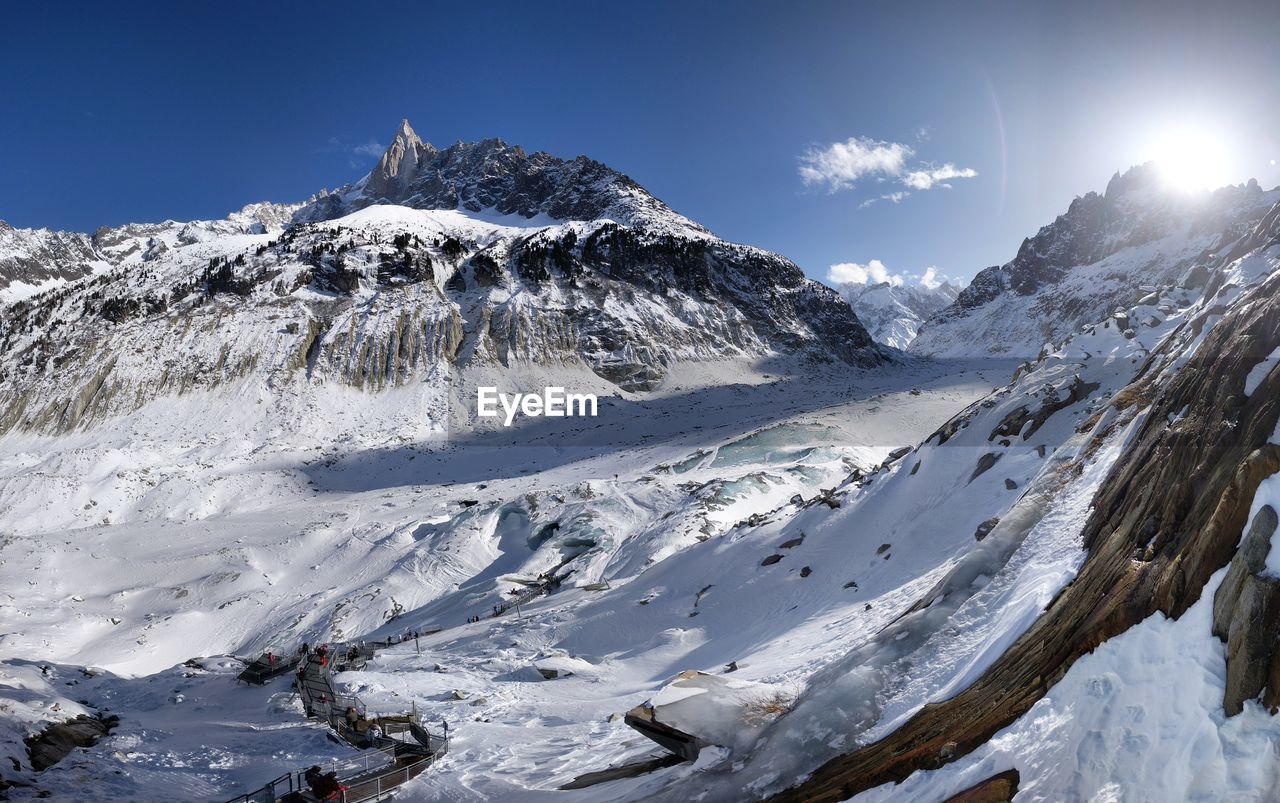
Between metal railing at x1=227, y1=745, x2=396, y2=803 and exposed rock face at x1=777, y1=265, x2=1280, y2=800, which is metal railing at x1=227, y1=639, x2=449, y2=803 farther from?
exposed rock face at x1=777, y1=265, x2=1280, y2=800

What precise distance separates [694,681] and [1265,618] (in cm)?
745

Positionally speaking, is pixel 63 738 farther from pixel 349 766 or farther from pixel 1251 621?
pixel 1251 621

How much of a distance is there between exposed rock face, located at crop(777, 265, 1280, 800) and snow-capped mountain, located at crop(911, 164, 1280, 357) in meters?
146

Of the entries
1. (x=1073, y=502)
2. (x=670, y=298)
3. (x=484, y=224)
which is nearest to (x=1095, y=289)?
(x=670, y=298)

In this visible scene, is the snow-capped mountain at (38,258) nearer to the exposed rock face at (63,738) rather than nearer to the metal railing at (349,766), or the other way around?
the exposed rock face at (63,738)

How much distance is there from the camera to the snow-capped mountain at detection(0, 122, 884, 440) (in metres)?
69.3

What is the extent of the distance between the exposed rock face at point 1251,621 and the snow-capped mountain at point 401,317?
68.4m

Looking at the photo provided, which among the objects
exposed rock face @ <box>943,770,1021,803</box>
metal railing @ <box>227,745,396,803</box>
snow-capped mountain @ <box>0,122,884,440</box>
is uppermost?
snow-capped mountain @ <box>0,122,884,440</box>

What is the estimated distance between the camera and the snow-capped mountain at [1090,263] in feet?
452

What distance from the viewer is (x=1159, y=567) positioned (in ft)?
20.8
